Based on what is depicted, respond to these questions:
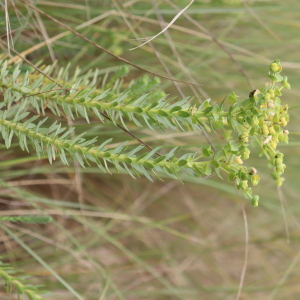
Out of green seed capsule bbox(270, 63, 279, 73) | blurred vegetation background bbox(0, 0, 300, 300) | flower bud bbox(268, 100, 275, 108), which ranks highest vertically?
green seed capsule bbox(270, 63, 279, 73)

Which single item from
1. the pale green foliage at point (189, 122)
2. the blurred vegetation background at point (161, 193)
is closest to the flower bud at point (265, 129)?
the pale green foliage at point (189, 122)

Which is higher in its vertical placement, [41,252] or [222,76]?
[222,76]

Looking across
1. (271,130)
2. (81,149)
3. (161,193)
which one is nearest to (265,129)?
(271,130)

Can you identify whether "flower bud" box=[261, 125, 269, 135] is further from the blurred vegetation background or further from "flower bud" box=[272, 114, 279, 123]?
the blurred vegetation background

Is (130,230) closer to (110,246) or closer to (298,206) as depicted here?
(110,246)

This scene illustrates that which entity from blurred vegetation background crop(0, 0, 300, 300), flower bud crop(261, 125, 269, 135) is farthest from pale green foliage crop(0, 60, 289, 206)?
blurred vegetation background crop(0, 0, 300, 300)

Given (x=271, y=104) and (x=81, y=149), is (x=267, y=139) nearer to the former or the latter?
(x=271, y=104)

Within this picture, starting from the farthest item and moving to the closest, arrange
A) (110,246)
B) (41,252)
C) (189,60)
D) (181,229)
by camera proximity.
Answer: (181,229), (110,246), (189,60), (41,252)

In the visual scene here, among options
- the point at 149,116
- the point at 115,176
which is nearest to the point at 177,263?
the point at 115,176
